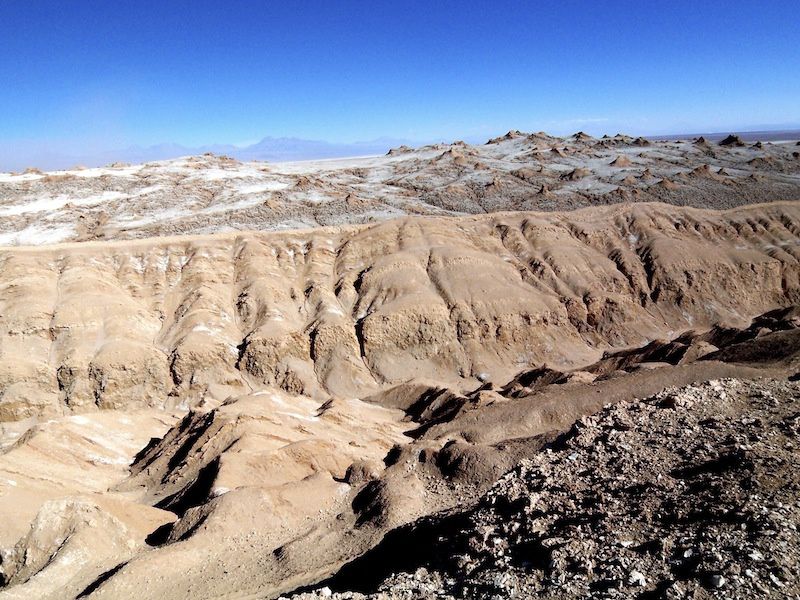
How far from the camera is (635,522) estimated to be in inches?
430

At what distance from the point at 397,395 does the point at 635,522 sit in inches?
1235

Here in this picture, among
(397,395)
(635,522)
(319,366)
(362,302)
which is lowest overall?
(397,395)

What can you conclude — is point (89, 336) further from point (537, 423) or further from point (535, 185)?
point (535, 185)

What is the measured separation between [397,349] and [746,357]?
84.6 feet

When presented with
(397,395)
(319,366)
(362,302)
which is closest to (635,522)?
(397,395)

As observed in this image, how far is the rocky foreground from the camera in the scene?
9.00 meters

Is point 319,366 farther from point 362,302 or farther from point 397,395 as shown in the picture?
point 362,302

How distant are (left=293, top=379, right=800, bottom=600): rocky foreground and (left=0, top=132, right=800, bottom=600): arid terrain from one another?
76 millimetres

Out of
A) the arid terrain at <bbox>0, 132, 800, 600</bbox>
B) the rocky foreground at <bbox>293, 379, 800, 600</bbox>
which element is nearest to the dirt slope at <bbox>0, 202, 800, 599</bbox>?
the arid terrain at <bbox>0, 132, 800, 600</bbox>

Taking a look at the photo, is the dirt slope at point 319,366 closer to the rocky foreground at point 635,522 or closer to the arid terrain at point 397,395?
the arid terrain at point 397,395

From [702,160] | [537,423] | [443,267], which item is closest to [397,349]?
[443,267]

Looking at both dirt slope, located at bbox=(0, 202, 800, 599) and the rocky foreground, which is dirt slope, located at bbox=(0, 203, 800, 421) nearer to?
dirt slope, located at bbox=(0, 202, 800, 599)

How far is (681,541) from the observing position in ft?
32.2

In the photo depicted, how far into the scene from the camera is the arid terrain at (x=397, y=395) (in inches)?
453
